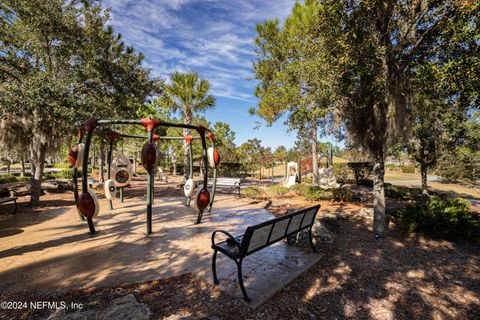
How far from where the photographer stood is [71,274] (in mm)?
3689

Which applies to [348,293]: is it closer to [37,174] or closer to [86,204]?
[86,204]

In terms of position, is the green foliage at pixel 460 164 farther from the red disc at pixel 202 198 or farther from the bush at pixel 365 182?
the red disc at pixel 202 198

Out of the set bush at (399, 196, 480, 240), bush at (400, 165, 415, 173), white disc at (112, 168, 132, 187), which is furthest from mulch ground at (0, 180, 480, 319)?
bush at (400, 165, 415, 173)

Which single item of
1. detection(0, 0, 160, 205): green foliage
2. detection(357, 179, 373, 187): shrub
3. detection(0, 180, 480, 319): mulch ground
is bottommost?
detection(0, 180, 480, 319): mulch ground

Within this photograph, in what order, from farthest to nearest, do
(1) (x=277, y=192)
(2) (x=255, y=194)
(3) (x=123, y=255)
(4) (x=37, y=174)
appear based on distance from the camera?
(1) (x=277, y=192) → (2) (x=255, y=194) → (4) (x=37, y=174) → (3) (x=123, y=255)

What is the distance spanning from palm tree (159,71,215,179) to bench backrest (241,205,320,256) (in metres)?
10.4

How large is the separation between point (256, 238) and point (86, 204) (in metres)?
4.20

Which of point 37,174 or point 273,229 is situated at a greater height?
point 37,174

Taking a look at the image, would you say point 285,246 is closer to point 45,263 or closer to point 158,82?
point 45,263

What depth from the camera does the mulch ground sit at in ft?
9.30

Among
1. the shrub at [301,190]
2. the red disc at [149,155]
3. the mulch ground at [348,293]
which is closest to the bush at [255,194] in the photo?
the shrub at [301,190]

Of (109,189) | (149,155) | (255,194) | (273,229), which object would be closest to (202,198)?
(149,155)

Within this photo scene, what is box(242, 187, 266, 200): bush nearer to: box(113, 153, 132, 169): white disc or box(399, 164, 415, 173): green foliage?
box(113, 153, 132, 169): white disc

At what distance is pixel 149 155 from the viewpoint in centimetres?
494
